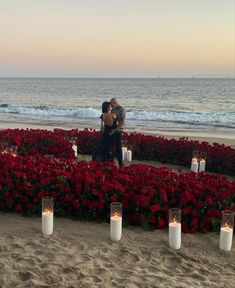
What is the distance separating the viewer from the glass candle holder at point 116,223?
6.00 m

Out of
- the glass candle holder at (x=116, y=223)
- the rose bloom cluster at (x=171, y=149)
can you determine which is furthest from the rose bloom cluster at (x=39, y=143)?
the glass candle holder at (x=116, y=223)

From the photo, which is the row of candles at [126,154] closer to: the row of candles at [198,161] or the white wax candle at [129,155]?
the white wax candle at [129,155]

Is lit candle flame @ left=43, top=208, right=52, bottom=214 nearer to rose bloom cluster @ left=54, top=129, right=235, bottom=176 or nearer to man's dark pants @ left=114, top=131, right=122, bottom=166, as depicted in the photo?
man's dark pants @ left=114, top=131, right=122, bottom=166

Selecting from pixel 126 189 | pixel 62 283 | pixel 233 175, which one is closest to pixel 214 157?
pixel 233 175

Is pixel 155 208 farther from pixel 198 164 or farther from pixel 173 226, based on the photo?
pixel 198 164

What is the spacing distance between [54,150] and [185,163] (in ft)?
11.6

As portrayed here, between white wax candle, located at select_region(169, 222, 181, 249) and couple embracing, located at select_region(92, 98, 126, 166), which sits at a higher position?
couple embracing, located at select_region(92, 98, 126, 166)

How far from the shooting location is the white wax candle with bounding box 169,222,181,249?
583 centimetres

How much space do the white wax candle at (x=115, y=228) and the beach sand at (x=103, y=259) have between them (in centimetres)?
10

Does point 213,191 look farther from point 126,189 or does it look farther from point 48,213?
point 48,213

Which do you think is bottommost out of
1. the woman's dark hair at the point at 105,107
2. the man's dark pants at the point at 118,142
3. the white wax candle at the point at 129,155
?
the white wax candle at the point at 129,155

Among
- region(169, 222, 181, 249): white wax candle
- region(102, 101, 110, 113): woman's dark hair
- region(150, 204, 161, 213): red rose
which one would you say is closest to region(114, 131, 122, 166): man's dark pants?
region(102, 101, 110, 113): woman's dark hair

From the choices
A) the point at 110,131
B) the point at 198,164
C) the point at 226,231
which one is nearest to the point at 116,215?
the point at 226,231

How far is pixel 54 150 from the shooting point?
12297mm
